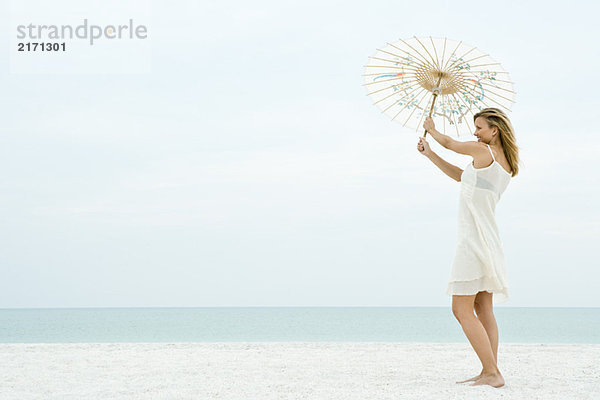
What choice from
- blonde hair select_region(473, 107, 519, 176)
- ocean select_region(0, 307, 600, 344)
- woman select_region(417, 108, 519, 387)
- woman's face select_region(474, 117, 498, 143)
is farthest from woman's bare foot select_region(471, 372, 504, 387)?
ocean select_region(0, 307, 600, 344)

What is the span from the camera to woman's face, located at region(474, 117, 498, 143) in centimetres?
419

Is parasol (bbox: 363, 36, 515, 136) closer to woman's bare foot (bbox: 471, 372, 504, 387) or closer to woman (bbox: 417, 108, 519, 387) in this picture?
woman (bbox: 417, 108, 519, 387)

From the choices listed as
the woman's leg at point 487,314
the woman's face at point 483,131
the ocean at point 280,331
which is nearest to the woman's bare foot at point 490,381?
the woman's leg at point 487,314

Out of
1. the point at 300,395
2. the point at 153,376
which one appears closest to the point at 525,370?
the point at 300,395

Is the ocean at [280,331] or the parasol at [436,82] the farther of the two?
the ocean at [280,331]

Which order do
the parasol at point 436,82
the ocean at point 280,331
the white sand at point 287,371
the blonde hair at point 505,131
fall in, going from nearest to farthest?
the white sand at point 287,371
the blonde hair at point 505,131
the parasol at point 436,82
the ocean at point 280,331

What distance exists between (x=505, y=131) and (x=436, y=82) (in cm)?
65

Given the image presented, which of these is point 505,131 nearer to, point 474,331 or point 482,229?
point 482,229

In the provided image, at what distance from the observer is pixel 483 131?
421cm

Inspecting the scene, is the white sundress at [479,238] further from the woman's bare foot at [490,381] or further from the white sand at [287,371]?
the white sand at [287,371]

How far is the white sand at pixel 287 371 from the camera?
157 inches

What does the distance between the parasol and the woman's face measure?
350 millimetres

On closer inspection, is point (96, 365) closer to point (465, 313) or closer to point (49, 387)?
point (49, 387)

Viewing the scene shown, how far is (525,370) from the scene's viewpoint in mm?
5086
